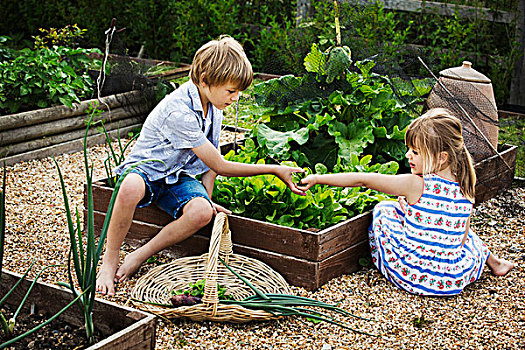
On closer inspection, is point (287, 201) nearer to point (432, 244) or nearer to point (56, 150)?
point (432, 244)

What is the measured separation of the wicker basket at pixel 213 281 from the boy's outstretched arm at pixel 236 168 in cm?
26

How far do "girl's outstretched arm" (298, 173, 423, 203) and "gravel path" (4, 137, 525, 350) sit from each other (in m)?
0.47

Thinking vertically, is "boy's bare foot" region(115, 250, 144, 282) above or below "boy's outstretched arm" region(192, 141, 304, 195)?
below

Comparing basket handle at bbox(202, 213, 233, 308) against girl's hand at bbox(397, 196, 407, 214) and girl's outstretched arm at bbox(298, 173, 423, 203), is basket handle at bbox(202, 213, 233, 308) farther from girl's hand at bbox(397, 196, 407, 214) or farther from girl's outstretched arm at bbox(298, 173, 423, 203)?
girl's hand at bbox(397, 196, 407, 214)

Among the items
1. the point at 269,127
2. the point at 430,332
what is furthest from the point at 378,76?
the point at 430,332

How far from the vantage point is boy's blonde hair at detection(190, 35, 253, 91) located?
2.87m

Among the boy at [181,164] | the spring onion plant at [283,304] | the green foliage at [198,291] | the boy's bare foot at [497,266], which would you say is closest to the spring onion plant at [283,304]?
the spring onion plant at [283,304]

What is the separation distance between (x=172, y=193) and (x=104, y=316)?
1.03 m

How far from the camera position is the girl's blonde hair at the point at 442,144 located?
2.89m

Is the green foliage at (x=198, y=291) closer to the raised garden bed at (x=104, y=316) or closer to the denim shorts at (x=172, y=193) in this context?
the denim shorts at (x=172, y=193)

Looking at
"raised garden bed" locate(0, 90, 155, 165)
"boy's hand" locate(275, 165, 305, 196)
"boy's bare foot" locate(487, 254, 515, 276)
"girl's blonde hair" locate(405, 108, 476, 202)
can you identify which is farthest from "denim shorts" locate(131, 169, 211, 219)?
"raised garden bed" locate(0, 90, 155, 165)

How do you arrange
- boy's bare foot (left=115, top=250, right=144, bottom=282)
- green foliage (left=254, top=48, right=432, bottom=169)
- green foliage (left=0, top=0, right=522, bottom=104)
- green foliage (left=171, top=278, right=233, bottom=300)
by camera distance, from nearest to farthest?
green foliage (left=171, top=278, right=233, bottom=300) → boy's bare foot (left=115, top=250, right=144, bottom=282) → green foliage (left=254, top=48, right=432, bottom=169) → green foliage (left=0, top=0, right=522, bottom=104)

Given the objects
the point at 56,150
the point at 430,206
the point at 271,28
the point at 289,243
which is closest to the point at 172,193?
the point at 289,243

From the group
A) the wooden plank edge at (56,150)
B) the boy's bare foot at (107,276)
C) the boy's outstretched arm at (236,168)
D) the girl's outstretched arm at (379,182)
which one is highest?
the boy's outstretched arm at (236,168)
